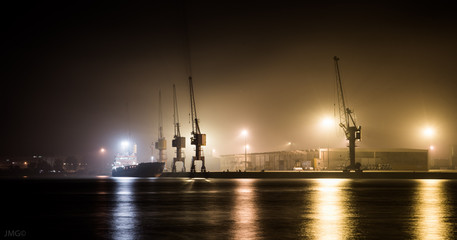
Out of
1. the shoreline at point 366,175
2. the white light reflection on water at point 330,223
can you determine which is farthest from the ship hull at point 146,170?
the white light reflection on water at point 330,223

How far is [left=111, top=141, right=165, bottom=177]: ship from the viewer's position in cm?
15125

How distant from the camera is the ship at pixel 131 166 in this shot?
151250 mm

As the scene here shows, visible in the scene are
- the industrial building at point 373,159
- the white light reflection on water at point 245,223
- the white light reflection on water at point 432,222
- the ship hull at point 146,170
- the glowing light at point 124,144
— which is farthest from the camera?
the glowing light at point 124,144

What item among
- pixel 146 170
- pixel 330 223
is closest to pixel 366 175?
pixel 330 223

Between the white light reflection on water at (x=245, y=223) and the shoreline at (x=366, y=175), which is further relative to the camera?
the shoreline at (x=366, y=175)

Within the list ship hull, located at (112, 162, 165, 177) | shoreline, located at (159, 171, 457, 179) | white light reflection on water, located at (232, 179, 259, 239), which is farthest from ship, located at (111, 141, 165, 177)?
white light reflection on water, located at (232, 179, 259, 239)

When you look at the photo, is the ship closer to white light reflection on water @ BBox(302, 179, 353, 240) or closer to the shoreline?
the shoreline

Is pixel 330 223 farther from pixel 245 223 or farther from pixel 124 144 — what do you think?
pixel 124 144

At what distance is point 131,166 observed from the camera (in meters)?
163

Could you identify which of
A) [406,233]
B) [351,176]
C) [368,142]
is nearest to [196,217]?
[406,233]

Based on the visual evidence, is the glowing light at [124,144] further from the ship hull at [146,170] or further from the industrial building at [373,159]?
the industrial building at [373,159]

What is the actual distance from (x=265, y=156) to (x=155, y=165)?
119 feet

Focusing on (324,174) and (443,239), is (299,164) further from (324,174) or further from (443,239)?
(443,239)

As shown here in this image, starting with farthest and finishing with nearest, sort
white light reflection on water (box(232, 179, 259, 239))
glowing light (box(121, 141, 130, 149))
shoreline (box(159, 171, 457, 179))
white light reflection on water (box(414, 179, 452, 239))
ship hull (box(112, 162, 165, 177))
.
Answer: glowing light (box(121, 141, 130, 149))
ship hull (box(112, 162, 165, 177))
shoreline (box(159, 171, 457, 179))
white light reflection on water (box(232, 179, 259, 239))
white light reflection on water (box(414, 179, 452, 239))
